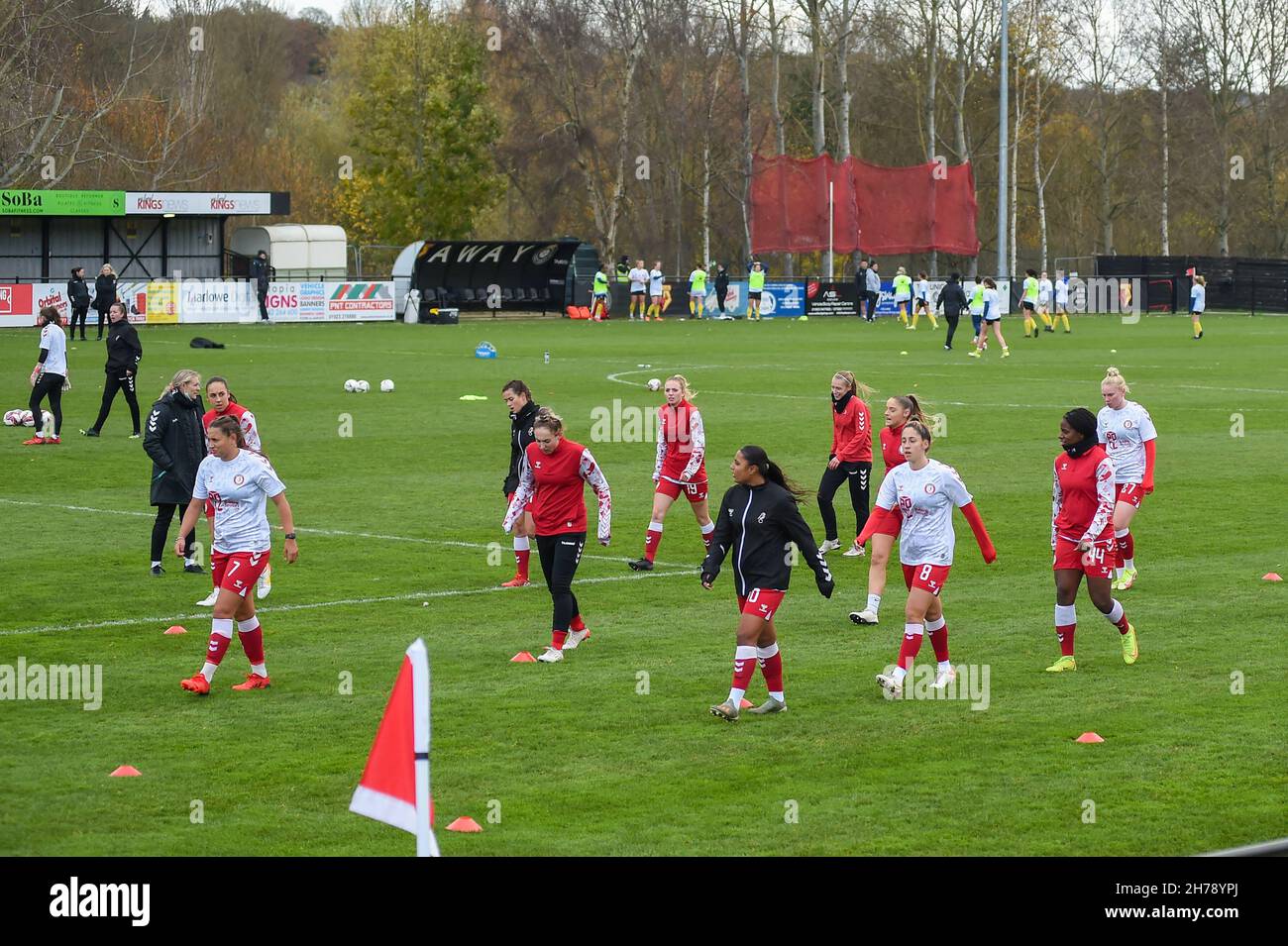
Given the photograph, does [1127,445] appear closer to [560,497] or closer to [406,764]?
[560,497]

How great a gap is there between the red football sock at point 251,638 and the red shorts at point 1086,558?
19.1 ft

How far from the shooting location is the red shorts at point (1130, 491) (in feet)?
53.6

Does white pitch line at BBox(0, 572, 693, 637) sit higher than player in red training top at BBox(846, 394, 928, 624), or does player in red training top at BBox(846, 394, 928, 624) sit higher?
player in red training top at BBox(846, 394, 928, 624)

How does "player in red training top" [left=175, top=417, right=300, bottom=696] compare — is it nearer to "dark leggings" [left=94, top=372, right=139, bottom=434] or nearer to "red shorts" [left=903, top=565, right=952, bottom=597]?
"red shorts" [left=903, top=565, right=952, bottom=597]

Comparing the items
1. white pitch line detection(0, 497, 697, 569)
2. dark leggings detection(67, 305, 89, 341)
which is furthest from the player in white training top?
dark leggings detection(67, 305, 89, 341)

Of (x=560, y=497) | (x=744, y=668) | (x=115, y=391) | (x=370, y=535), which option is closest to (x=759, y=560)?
(x=744, y=668)

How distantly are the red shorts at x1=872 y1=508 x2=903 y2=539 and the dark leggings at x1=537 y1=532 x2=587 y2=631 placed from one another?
7.73 feet

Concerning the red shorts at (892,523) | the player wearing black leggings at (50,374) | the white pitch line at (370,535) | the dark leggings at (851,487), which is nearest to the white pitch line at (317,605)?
the white pitch line at (370,535)

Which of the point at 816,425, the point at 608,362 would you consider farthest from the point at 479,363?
the point at 816,425

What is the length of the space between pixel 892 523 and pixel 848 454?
5.49 metres

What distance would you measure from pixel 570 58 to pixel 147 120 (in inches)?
719

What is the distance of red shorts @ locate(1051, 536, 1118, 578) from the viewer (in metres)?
13.3

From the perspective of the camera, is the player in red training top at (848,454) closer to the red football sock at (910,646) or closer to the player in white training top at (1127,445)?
the player in white training top at (1127,445)

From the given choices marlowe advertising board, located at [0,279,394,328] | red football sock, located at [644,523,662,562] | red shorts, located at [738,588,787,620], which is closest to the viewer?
red shorts, located at [738,588,787,620]
